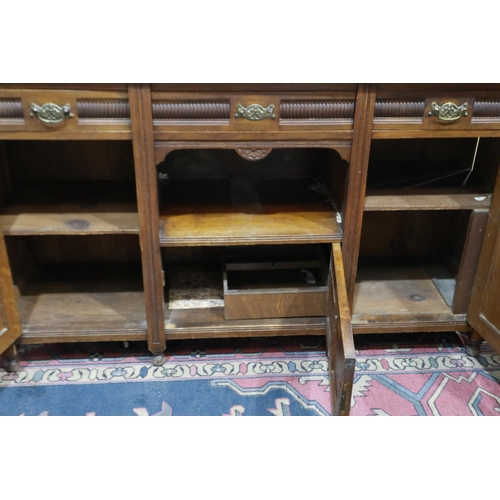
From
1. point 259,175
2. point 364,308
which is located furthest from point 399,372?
point 259,175

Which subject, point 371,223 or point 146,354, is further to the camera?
point 371,223

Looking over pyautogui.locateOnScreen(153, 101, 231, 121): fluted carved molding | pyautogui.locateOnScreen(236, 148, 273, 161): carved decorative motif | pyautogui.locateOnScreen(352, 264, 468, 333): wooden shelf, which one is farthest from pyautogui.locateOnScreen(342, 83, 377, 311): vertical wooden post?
pyautogui.locateOnScreen(153, 101, 231, 121): fluted carved molding

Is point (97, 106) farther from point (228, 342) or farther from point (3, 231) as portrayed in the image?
point (228, 342)

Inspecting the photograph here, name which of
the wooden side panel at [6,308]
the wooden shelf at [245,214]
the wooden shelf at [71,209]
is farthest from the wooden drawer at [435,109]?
the wooden side panel at [6,308]

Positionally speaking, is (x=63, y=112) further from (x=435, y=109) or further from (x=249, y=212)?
(x=435, y=109)

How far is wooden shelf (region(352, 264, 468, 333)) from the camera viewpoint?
5.49 ft

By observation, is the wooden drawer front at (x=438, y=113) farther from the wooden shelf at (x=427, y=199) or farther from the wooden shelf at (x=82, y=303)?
the wooden shelf at (x=82, y=303)

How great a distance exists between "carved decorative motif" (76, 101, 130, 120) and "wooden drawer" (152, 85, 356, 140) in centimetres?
8

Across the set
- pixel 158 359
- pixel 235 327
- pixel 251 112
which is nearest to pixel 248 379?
pixel 235 327

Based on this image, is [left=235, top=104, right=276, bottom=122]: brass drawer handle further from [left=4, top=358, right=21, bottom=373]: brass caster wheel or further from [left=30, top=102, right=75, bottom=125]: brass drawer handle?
Answer: [left=4, top=358, right=21, bottom=373]: brass caster wheel

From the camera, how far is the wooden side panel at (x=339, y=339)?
4.23 ft

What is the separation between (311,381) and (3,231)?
0.98m

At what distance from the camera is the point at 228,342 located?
1.77m

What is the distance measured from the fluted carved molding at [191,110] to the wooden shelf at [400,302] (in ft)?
2.49
